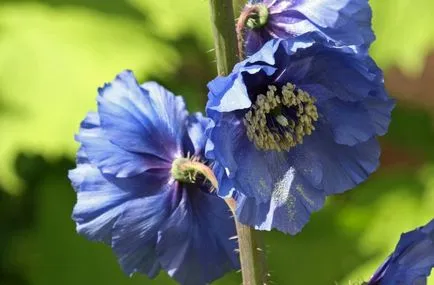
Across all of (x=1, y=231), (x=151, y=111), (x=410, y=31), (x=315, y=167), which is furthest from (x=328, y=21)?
(x=1, y=231)

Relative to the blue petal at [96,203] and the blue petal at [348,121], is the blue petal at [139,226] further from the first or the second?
the blue petal at [348,121]

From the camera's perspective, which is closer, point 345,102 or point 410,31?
point 345,102

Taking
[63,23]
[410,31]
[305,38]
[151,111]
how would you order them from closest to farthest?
[305,38]
[151,111]
[410,31]
[63,23]

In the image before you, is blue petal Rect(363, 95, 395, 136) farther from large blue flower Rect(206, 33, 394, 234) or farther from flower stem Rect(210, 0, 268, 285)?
flower stem Rect(210, 0, 268, 285)

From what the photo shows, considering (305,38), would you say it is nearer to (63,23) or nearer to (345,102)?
(345,102)

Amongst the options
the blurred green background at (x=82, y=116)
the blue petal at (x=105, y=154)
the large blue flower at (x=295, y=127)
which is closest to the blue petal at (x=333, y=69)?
the large blue flower at (x=295, y=127)

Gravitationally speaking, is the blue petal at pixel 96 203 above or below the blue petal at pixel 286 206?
above

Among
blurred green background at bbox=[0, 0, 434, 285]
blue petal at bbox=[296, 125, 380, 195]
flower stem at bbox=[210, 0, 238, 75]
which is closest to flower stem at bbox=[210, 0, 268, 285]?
flower stem at bbox=[210, 0, 238, 75]
